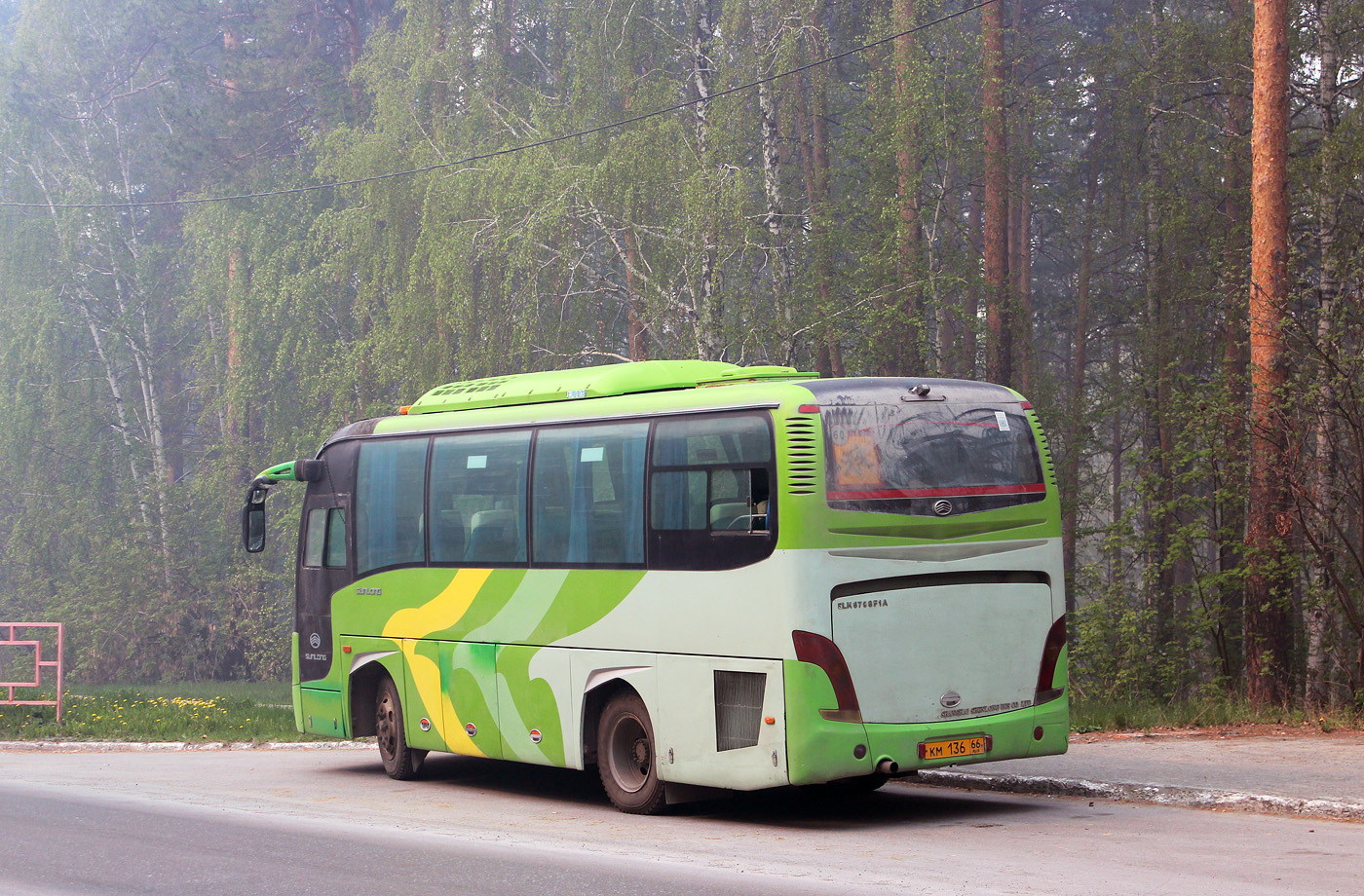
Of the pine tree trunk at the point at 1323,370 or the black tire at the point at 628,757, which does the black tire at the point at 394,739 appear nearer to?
the black tire at the point at 628,757

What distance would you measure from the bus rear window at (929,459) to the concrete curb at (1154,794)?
2.34 m

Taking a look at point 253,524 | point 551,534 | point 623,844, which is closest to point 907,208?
point 253,524

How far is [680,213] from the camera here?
25922mm

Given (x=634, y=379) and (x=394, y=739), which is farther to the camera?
(x=394, y=739)

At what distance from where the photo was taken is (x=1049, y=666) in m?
11.1

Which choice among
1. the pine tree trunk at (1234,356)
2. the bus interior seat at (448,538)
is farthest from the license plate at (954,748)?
A: the pine tree trunk at (1234,356)

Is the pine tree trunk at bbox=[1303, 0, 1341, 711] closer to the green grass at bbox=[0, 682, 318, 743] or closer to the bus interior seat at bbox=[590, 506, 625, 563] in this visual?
the bus interior seat at bbox=[590, 506, 625, 563]

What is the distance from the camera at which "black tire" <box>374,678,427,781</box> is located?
46.9ft

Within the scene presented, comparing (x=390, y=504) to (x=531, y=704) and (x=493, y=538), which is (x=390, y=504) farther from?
(x=531, y=704)

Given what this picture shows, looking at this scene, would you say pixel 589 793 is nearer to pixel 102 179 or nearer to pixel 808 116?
pixel 808 116

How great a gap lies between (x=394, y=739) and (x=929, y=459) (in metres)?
6.48

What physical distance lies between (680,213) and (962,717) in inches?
651

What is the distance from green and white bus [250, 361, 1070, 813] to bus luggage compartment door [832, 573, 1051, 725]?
0.02 meters

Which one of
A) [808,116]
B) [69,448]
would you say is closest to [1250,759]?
[808,116]
